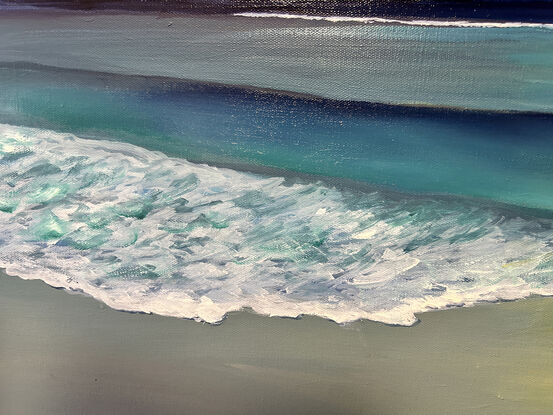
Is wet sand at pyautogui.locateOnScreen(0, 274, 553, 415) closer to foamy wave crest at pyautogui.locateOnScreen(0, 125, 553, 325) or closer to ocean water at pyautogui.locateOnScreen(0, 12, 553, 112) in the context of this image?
foamy wave crest at pyautogui.locateOnScreen(0, 125, 553, 325)

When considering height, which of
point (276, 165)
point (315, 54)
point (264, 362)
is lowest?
point (264, 362)

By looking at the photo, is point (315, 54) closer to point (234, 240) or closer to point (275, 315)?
point (234, 240)

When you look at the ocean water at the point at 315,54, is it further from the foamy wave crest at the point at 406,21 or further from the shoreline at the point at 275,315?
the shoreline at the point at 275,315

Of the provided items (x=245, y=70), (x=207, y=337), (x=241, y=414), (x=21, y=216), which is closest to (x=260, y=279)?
(x=207, y=337)

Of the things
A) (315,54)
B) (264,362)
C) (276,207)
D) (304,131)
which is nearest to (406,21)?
(315,54)

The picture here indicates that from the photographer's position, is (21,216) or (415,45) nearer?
(415,45)

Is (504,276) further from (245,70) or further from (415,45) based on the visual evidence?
(245,70)

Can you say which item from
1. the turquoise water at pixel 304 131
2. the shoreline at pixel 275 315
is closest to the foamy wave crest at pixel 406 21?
the turquoise water at pixel 304 131
